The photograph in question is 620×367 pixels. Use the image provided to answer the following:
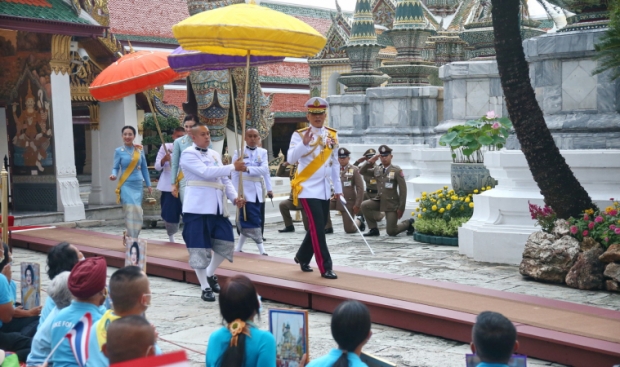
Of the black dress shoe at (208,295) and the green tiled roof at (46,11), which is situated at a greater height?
the green tiled roof at (46,11)

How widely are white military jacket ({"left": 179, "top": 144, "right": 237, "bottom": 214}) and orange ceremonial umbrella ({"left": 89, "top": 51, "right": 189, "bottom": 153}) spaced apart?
3114 millimetres

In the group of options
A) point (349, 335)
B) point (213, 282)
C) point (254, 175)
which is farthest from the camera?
point (254, 175)

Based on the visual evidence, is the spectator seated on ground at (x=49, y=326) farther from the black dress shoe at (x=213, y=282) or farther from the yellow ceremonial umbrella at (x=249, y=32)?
the black dress shoe at (x=213, y=282)

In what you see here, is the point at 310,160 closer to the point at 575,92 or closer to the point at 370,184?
the point at 575,92

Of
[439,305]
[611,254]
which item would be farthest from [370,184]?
[439,305]

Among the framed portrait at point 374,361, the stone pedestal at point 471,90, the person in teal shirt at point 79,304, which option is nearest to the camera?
the framed portrait at point 374,361

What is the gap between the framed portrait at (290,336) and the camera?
15.1ft

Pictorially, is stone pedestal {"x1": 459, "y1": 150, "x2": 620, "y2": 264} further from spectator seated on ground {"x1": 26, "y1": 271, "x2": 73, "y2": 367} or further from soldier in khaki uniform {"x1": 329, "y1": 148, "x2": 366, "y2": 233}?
spectator seated on ground {"x1": 26, "y1": 271, "x2": 73, "y2": 367}

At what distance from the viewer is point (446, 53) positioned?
22953 millimetres

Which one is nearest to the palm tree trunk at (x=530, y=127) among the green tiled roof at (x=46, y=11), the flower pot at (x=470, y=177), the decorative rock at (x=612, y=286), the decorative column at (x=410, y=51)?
the decorative rock at (x=612, y=286)

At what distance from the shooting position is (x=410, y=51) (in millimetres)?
18266

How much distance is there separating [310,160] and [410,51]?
9948 millimetres

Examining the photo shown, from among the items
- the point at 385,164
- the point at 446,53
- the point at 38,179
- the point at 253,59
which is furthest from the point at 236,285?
the point at 446,53

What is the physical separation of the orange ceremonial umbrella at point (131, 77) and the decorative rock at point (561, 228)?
18.1ft
